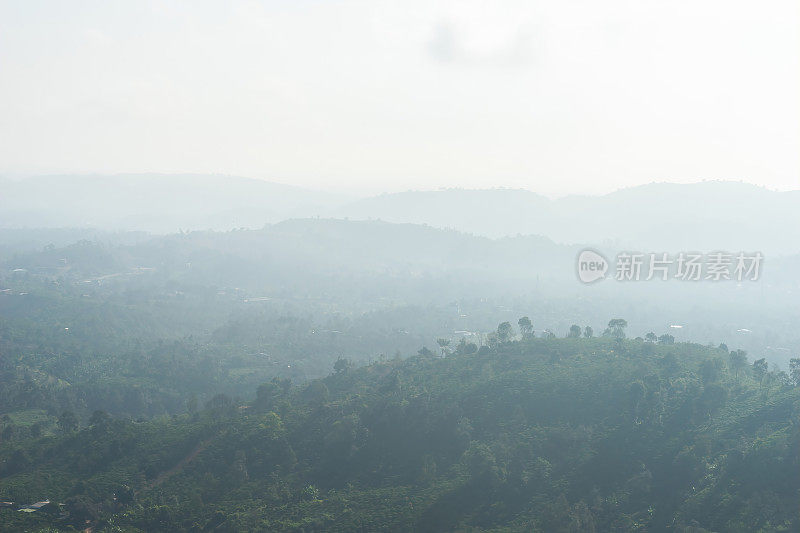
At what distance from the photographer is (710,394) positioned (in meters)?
37.9

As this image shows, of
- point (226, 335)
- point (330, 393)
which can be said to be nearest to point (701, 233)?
point (226, 335)

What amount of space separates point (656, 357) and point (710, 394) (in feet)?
19.4

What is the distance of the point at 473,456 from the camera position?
114ft

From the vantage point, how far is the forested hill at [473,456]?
29.8 metres

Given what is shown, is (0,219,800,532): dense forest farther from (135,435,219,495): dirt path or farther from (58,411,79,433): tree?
(58,411,79,433): tree

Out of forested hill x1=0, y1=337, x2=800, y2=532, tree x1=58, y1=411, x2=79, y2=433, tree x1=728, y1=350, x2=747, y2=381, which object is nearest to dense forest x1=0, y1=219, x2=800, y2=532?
forested hill x1=0, y1=337, x2=800, y2=532

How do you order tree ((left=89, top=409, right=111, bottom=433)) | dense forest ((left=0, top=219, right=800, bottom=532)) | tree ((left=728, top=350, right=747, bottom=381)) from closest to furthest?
dense forest ((left=0, top=219, right=800, bottom=532))
tree ((left=89, top=409, right=111, bottom=433))
tree ((left=728, top=350, right=747, bottom=381))

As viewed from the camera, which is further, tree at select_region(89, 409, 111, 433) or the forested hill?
tree at select_region(89, 409, 111, 433)

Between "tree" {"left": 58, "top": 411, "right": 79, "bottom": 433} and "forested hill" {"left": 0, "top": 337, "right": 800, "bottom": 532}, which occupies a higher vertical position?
"forested hill" {"left": 0, "top": 337, "right": 800, "bottom": 532}

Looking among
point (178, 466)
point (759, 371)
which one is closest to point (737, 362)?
point (759, 371)

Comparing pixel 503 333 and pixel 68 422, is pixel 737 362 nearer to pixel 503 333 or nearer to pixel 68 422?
pixel 503 333

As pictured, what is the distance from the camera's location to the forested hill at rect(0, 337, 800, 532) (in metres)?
29.8

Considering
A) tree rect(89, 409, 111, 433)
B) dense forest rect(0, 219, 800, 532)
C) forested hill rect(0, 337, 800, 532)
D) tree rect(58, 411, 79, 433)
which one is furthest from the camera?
tree rect(58, 411, 79, 433)

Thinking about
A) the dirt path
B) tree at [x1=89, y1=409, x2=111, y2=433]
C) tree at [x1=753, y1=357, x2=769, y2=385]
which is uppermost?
tree at [x1=753, y1=357, x2=769, y2=385]
